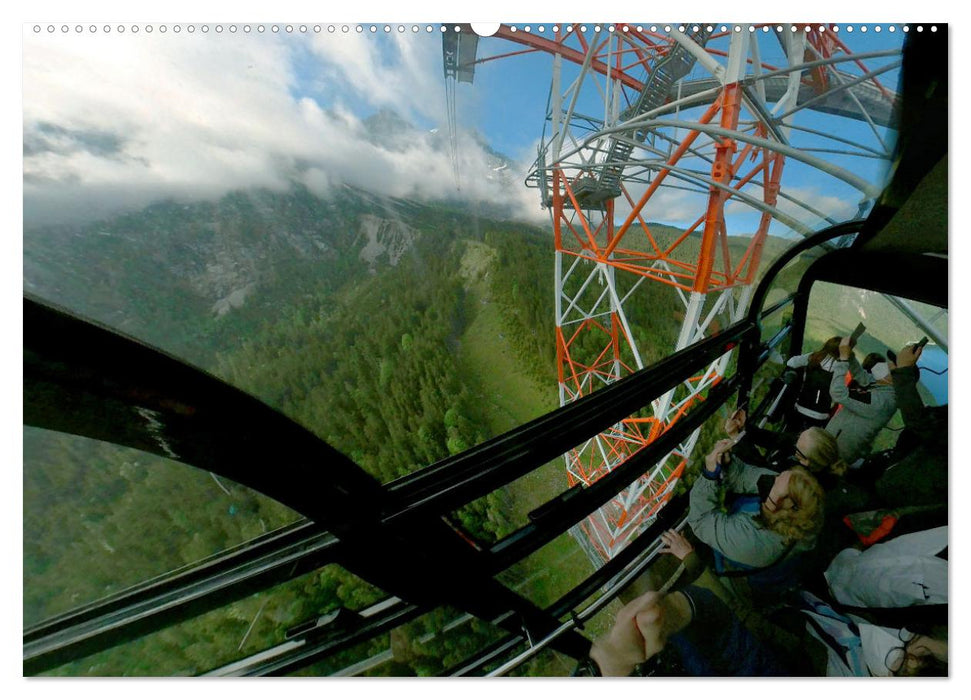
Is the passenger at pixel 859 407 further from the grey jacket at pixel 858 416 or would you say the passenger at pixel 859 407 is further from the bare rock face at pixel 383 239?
the bare rock face at pixel 383 239

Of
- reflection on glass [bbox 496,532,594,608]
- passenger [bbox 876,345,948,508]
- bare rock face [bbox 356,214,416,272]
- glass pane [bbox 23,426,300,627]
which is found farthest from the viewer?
bare rock face [bbox 356,214,416,272]

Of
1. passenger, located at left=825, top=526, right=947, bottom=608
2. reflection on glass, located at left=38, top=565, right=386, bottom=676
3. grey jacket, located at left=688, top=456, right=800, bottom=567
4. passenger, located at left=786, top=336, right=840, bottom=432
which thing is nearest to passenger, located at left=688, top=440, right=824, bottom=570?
grey jacket, located at left=688, top=456, right=800, bottom=567

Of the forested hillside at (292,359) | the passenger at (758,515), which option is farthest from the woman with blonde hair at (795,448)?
the forested hillside at (292,359)

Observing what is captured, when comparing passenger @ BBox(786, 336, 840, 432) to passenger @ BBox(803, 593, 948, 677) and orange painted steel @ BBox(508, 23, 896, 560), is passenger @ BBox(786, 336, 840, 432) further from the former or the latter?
passenger @ BBox(803, 593, 948, 677)

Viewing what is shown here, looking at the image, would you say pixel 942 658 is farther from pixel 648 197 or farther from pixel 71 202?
pixel 71 202

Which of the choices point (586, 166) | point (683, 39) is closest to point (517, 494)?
point (586, 166)

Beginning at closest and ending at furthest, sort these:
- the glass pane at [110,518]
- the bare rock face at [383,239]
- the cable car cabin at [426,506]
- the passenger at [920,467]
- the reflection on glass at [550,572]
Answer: the cable car cabin at [426,506] → the glass pane at [110,518] → the passenger at [920,467] → the reflection on glass at [550,572] → the bare rock face at [383,239]
